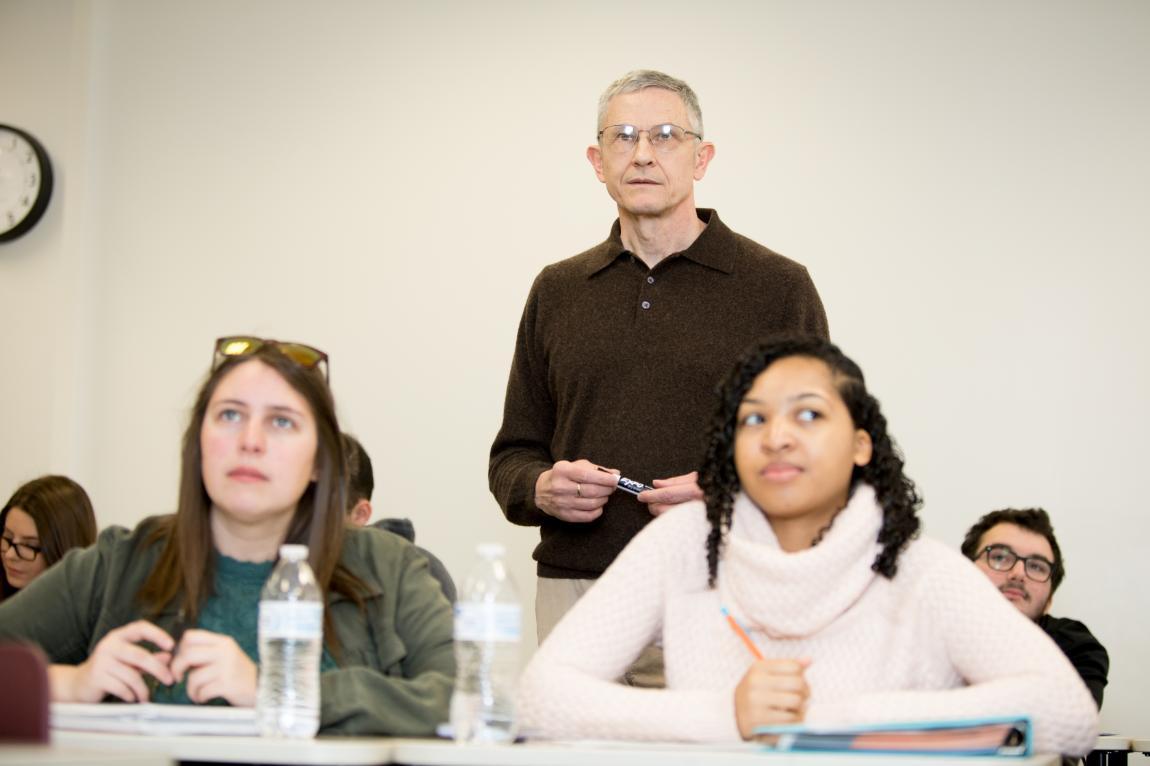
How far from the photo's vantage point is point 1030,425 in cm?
408

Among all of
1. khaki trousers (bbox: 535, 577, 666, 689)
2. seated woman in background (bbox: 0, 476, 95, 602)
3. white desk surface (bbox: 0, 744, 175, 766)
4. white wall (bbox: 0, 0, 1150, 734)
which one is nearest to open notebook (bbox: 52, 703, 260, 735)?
white desk surface (bbox: 0, 744, 175, 766)

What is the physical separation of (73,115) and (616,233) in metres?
2.65

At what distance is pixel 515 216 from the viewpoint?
14.7 feet

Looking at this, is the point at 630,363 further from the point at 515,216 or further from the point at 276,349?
the point at 515,216

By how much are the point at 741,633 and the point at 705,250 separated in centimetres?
109

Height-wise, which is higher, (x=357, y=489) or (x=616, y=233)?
(x=616, y=233)

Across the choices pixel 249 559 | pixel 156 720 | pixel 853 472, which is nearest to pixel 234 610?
pixel 249 559

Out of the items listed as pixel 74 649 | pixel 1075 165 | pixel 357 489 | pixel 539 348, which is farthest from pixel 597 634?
pixel 1075 165

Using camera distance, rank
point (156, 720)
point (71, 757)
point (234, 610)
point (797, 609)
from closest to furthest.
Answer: point (71, 757) → point (156, 720) → point (797, 609) → point (234, 610)

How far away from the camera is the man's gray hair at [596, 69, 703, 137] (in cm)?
301

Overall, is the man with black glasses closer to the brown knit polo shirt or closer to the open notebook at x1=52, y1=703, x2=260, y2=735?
the brown knit polo shirt

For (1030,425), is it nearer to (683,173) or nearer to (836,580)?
(683,173)

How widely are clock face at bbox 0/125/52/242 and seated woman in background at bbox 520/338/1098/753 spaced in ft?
11.2

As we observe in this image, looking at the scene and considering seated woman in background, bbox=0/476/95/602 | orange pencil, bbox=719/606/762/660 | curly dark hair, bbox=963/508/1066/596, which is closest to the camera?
orange pencil, bbox=719/606/762/660
